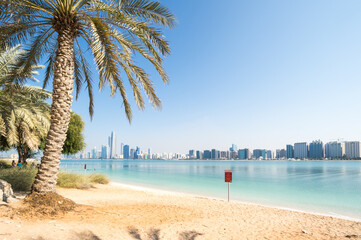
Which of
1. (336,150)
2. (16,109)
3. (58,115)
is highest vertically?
(16,109)

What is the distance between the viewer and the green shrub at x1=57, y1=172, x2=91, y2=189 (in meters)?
15.4

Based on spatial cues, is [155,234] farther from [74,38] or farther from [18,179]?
[18,179]


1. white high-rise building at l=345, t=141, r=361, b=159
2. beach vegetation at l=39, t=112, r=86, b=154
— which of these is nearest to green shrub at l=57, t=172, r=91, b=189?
beach vegetation at l=39, t=112, r=86, b=154

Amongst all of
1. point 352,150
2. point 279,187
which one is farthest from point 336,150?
point 279,187

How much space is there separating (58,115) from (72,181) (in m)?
10.2

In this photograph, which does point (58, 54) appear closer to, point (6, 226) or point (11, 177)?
point (6, 226)

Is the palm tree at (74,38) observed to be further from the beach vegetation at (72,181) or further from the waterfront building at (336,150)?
the waterfront building at (336,150)

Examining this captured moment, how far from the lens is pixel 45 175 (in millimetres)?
7141

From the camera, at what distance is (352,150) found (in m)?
188

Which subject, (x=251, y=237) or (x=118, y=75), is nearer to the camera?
(x=251, y=237)

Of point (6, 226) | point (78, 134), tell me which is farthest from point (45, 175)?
point (78, 134)

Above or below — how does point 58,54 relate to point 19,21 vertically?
A: below

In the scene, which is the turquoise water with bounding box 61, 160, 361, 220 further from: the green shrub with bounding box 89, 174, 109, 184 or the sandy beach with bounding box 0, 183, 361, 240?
the sandy beach with bounding box 0, 183, 361, 240

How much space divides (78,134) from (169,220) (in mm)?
23110
